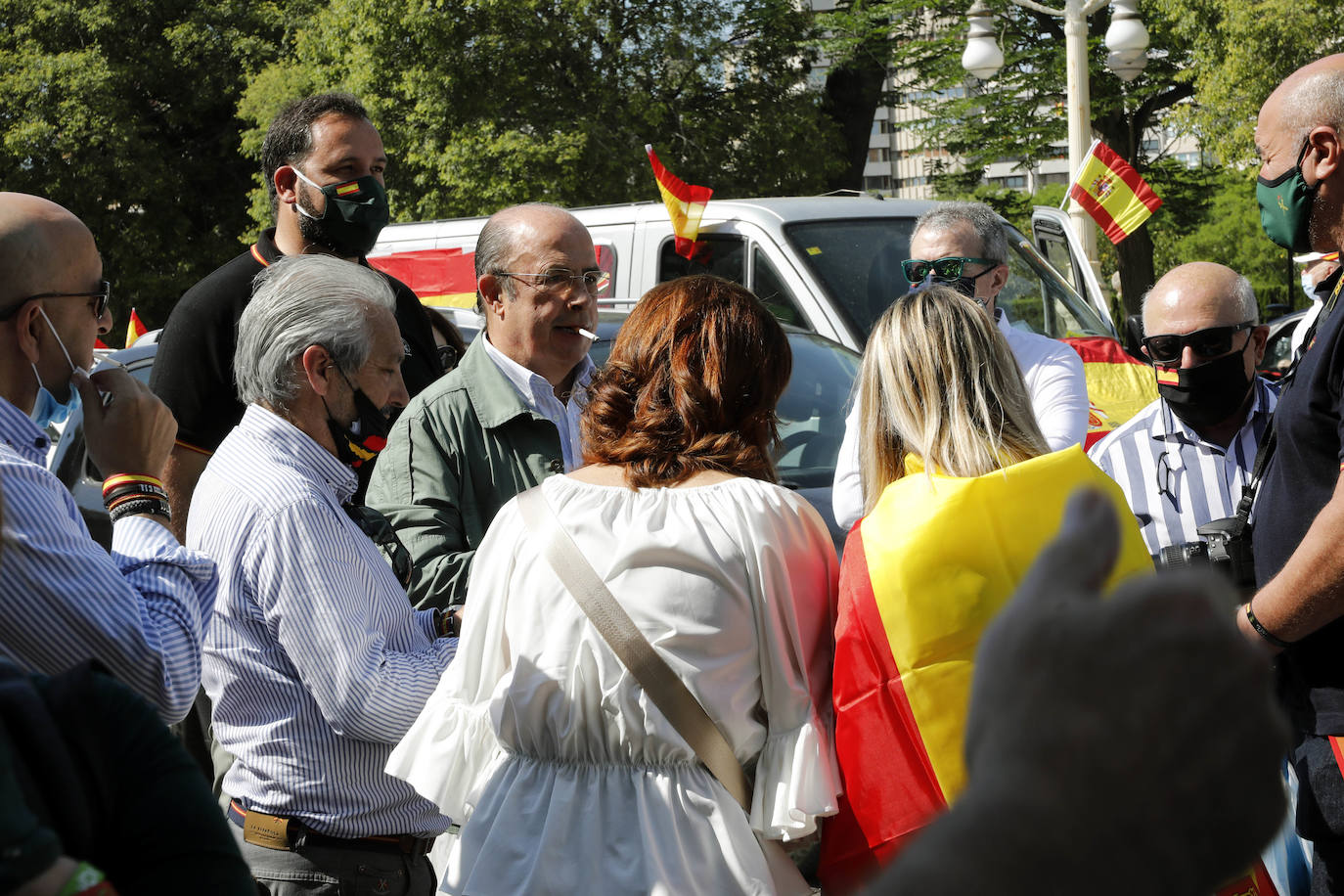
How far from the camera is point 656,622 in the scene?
2.13 metres

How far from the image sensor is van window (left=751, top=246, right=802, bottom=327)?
298 inches

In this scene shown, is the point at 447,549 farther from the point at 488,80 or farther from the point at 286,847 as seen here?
the point at 488,80

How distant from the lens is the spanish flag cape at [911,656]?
2.16 m

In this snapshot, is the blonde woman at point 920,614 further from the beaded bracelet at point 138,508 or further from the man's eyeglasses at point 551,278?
the man's eyeglasses at point 551,278

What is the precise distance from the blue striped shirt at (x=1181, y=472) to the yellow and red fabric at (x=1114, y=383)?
2.58m

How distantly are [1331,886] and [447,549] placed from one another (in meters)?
2.03

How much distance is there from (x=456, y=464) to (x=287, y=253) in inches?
48.7

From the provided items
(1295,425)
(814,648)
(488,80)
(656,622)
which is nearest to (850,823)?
(814,648)

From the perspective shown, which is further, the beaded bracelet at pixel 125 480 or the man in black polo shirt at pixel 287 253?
the man in black polo shirt at pixel 287 253

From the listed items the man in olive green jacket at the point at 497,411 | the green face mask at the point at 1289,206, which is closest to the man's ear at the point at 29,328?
the man in olive green jacket at the point at 497,411

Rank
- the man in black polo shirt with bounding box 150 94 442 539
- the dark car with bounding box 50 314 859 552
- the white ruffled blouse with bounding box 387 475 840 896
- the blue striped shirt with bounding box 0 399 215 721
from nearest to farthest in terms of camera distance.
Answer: the blue striped shirt with bounding box 0 399 215 721 → the white ruffled blouse with bounding box 387 475 840 896 → the man in black polo shirt with bounding box 150 94 442 539 → the dark car with bounding box 50 314 859 552

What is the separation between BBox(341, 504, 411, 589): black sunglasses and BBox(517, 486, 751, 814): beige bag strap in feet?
2.32

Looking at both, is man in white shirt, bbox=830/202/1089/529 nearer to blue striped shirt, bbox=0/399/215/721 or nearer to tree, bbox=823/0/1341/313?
blue striped shirt, bbox=0/399/215/721

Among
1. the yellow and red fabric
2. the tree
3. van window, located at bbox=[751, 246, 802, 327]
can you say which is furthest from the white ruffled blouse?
the tree
